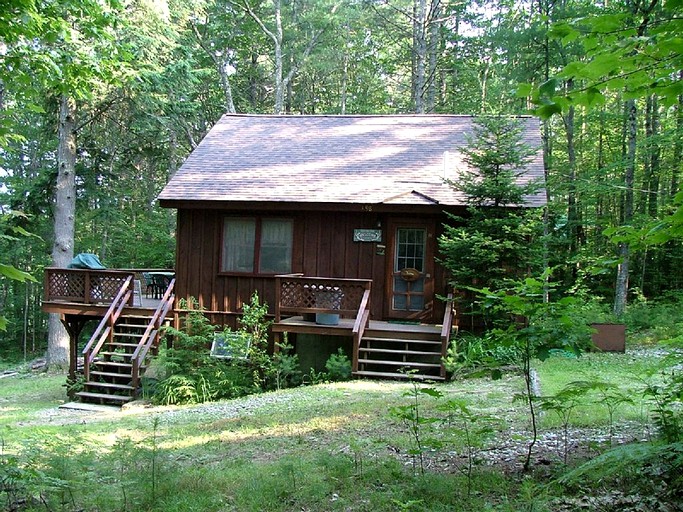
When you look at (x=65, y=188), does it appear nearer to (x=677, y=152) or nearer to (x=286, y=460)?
(x=286, y=460)

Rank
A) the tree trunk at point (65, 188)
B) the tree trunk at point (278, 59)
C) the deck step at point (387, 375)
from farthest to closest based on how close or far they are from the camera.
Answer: the tree trunk at point (278, 59)
the tree trunk at point (65, 188)
the deck step at point (387, 375)

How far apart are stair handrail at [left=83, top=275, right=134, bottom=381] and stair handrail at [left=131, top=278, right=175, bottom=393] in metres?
0.67

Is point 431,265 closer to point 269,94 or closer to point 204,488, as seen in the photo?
point 204,488

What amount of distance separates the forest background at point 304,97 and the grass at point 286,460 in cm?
165

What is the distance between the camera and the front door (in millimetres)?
11828

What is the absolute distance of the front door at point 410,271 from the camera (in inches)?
466

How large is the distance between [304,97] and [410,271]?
69.7ft

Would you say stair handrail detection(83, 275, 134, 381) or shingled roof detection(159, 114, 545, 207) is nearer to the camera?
stair handrail detection(83, 275, 134, 381)

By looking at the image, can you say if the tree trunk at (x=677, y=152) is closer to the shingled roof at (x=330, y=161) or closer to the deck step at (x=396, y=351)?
the shingled roof at (x=330, y=161)

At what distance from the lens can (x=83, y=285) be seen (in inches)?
492

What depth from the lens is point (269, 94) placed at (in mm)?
28859

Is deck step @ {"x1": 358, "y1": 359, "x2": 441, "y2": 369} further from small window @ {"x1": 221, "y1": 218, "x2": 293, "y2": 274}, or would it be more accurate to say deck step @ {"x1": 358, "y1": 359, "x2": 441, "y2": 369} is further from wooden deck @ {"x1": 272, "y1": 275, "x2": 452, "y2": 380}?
small window @ {"x1": 221, "y1": 218, "x2": 293, "y2": 274}

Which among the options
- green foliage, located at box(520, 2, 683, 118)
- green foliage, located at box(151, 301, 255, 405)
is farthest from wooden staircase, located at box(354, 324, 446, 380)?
green foliage, located at box(520, 2, 683, 118)

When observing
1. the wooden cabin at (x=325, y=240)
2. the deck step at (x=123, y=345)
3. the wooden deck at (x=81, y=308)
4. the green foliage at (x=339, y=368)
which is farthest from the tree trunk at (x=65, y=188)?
the green foliage at (x=339, y=368)
